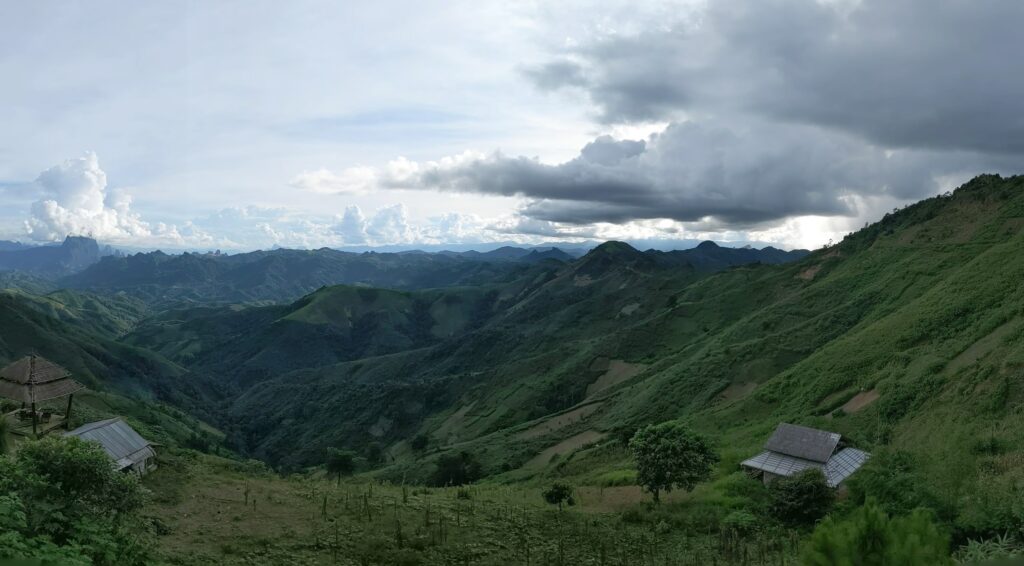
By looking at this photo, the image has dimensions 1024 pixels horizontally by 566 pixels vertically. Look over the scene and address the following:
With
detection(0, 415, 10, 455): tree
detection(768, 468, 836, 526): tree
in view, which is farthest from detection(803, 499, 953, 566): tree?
detection(0, 415, 10, 455): tree

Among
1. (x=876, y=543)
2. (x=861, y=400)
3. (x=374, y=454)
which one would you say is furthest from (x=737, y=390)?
(x=374, y=454)

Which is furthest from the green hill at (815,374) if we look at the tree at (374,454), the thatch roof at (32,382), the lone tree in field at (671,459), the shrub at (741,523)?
the thatch roof at (32,382)

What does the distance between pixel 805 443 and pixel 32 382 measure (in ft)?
154

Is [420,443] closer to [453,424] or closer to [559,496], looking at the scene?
[453,424]

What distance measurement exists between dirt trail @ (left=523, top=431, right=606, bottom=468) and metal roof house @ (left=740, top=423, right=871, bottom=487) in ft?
120

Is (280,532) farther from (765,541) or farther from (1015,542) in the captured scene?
(1015,542)

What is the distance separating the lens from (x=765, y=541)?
26328 millimetres

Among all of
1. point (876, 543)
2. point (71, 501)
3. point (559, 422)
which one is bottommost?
point (559, 422)

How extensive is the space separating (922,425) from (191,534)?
42.4 m

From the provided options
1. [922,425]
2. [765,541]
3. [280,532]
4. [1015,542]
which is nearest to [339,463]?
[280,532]

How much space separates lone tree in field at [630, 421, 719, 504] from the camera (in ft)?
113

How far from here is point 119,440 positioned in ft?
95.5

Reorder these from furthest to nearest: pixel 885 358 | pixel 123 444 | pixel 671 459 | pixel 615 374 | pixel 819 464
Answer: pixel 615 374 → pixel 885 358 → pixel 819 464 → pixel 671 459 → pixel 123 444

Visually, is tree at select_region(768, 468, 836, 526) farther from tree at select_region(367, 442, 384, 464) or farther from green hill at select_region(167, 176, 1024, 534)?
tree at select_region(367, 442, 384, 464)
